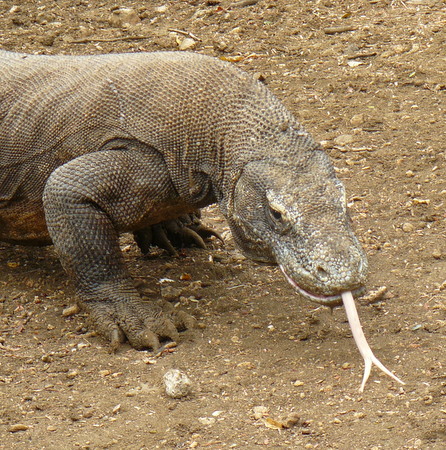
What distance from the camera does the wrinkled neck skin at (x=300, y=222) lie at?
4336 mm

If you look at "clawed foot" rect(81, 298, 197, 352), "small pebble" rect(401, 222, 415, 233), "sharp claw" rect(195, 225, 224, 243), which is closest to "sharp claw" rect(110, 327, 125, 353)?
"clawed foot" rect(81, 298, 197, 352)

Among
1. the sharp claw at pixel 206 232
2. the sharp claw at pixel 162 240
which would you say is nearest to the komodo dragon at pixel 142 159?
the sharp claw at pixel 162 240

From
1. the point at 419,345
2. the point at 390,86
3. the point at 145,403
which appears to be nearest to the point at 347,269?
the point at 419,345

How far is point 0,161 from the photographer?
5781 mm

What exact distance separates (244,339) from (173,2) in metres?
5.44

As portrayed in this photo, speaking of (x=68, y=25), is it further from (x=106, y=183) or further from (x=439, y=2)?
(x=106, y=183)

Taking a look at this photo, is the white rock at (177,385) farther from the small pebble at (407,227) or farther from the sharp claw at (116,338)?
the small pebble at (407,227)

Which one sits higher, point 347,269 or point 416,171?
point 347,269

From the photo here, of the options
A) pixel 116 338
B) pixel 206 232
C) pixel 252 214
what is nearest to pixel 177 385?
pixel 116 338

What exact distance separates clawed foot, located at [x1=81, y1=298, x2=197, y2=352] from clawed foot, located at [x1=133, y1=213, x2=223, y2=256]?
36.0 inches

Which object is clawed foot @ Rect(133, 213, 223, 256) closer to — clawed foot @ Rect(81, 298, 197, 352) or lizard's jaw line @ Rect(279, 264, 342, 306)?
clawed foot @ Rect(81, 298, 197, 352)

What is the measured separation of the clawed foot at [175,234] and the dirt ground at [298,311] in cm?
8

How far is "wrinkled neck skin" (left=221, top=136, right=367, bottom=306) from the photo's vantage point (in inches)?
171

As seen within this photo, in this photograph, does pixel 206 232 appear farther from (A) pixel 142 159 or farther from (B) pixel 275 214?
(B) pixel 275 214
